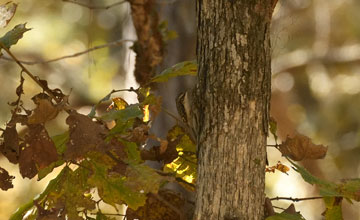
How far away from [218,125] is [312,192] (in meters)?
4.83

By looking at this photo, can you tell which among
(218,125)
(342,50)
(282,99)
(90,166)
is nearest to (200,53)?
(218,125)

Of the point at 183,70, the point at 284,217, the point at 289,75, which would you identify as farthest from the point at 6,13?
the point at 289,75

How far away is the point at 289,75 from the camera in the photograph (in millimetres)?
6445

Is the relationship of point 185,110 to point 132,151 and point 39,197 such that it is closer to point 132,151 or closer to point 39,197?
point 132,151

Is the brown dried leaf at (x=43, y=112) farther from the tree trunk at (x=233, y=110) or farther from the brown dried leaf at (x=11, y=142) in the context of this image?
the tree trunk at (x=233, y=110)

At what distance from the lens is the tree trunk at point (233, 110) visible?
3.07ft

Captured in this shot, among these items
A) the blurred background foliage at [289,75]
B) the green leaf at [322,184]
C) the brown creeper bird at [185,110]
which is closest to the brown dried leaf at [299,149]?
the green leaf at [322,184]

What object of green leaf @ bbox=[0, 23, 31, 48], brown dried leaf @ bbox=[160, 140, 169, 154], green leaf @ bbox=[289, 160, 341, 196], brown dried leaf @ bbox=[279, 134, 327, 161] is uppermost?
green leaf @ bbox=[0, 23, 31, 48]

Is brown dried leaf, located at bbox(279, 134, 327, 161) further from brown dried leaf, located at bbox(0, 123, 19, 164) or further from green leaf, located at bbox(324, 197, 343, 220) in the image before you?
brown dried leaf, located at bbox(0, 123, 19, 164)

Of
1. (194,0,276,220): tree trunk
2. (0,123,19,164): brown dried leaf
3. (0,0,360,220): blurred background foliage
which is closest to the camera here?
(194,0,276,220): tree trunk

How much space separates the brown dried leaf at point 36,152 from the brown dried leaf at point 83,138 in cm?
3

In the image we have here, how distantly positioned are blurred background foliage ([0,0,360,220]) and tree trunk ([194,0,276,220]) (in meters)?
3.13

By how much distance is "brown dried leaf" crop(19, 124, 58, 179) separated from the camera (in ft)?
3.27

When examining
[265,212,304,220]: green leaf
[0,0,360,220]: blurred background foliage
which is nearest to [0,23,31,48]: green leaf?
[265,212,304,220]: green leaf
